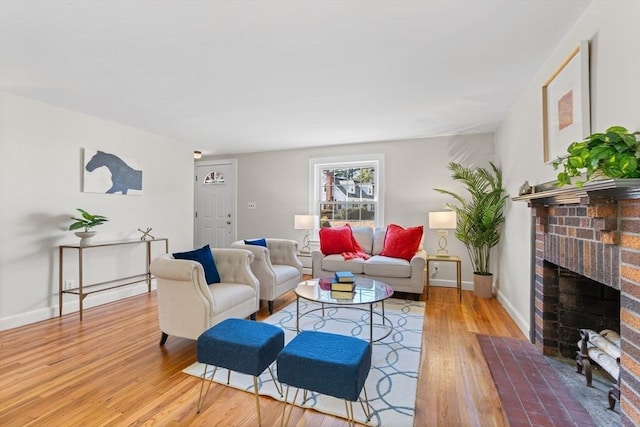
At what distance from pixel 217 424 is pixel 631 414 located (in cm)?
191

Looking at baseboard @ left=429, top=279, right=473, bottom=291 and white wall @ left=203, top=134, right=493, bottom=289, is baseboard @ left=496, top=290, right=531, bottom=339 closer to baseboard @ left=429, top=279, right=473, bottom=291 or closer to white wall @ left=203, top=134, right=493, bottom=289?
baseboard @ left=429, top=279, right=473, bottom=291

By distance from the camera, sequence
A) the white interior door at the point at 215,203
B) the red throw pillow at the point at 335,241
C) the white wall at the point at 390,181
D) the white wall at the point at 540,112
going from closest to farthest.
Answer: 1. the white wall at the point at 540,112
2. the red throw pillow at the point at 335,241
3. the white wall at the point at 390,181
4. the white interior door at the point at 215,203

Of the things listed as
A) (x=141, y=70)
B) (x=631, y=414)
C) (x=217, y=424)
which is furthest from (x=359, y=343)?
(x=141, y=70)

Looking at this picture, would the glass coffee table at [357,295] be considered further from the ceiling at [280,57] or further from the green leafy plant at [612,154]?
the ceiling at [280,57]

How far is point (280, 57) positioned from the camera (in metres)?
2.20

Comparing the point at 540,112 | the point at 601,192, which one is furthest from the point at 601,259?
the point at 540,112

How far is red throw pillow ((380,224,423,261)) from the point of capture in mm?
3969

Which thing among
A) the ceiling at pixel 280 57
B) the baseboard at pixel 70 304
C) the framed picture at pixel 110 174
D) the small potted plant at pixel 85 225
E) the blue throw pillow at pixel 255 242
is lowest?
the baseboard at pixel 70 304

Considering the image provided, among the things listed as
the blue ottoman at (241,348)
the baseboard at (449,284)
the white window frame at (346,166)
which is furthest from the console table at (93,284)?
the baseboard at (449,284)

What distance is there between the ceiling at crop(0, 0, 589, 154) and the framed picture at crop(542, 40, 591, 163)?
0.23 m

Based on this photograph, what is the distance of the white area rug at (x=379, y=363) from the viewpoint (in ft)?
5.68

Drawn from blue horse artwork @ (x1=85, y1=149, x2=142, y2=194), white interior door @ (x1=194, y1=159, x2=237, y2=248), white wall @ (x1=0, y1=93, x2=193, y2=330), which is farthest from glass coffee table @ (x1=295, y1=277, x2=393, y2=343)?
white interior door @ (x1=194, y1=159, x2=237, y2=248)

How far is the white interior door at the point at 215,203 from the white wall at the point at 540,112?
178 inches

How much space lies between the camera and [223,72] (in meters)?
2.44
